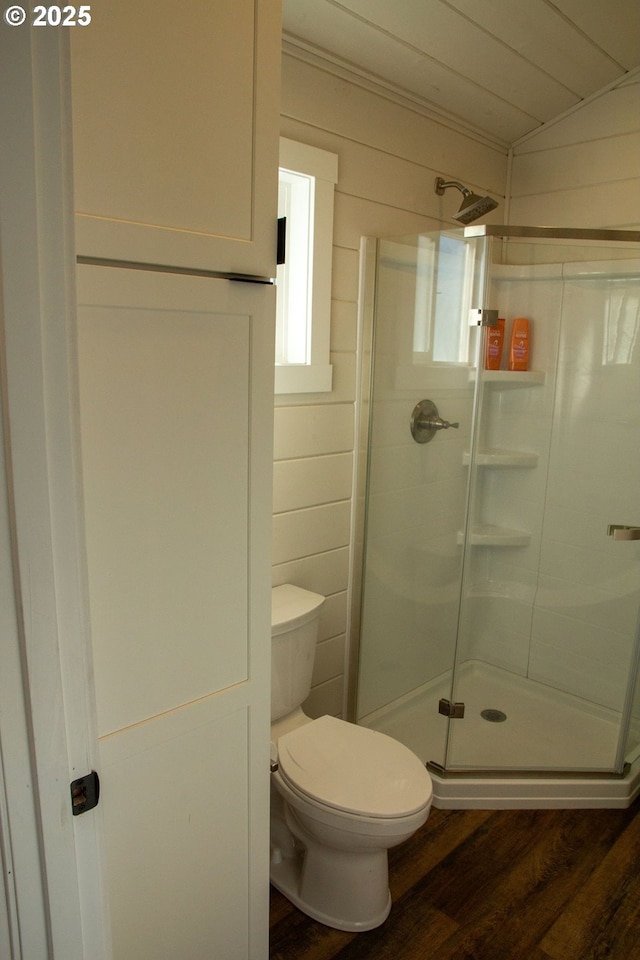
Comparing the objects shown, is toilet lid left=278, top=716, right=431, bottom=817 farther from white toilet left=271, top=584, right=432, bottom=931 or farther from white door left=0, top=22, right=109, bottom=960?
white door left=0, top=22, right=109, bottom=960

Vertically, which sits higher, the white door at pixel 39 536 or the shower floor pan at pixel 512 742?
the white door at pixel 39 536

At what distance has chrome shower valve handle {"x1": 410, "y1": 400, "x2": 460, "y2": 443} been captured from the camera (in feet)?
7.30

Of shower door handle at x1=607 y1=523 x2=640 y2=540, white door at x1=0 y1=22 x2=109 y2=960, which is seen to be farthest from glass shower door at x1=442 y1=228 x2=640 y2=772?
white door at x1=0 y1=22 x2=109 y2=960

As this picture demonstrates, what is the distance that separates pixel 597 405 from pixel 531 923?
1640 millimetres

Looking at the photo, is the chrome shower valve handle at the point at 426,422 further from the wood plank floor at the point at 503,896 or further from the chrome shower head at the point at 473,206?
the wood plank floor at the point at 503,896

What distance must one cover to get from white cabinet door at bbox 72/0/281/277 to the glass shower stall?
3.86ft

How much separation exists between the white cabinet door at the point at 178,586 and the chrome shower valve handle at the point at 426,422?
1.22m

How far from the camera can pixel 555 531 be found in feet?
8.12

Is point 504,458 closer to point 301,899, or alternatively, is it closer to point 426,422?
point 426,422

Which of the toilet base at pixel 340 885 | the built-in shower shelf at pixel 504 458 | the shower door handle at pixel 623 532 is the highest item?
the built-in shower shelf at pixel 504 458

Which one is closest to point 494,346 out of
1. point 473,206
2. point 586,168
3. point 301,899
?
point 473,206

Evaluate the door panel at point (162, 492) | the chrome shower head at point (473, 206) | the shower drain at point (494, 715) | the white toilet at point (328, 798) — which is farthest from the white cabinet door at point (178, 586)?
the shower drain at point (494, 715)

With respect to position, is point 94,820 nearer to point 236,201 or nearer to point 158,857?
point 158,857

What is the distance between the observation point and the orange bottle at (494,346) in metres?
2.21
